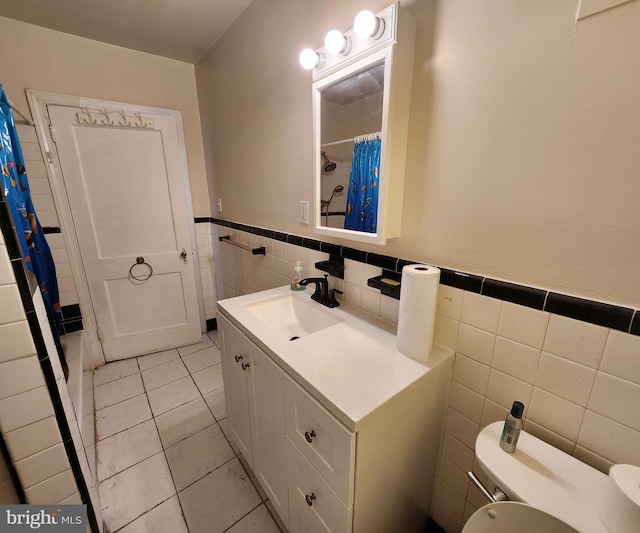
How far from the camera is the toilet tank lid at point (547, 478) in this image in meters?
0.60

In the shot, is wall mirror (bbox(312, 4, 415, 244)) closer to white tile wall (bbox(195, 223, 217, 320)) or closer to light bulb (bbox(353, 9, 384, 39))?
light bulb (bbox(353, 9, 384, 39))

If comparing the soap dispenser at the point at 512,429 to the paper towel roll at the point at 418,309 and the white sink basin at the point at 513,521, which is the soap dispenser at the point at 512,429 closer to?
the white sink basin at the point at 513,521

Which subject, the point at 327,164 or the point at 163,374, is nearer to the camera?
the point at 327,164

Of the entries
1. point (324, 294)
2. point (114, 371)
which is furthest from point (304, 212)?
point (114, 371)

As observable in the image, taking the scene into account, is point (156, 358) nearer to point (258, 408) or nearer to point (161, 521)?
point (161, 521)

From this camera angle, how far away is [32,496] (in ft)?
2.81

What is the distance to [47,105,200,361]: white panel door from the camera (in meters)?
2.01

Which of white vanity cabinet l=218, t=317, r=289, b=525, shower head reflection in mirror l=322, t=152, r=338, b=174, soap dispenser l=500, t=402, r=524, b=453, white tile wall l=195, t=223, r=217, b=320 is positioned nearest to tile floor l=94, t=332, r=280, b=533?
white vanity cabinet l=218, t=317, r=289, b=525

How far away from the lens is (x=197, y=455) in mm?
1519

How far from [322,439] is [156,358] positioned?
2.23 metres

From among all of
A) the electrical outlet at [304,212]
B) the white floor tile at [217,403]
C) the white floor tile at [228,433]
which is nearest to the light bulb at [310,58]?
the electrical outlet at [304,212]

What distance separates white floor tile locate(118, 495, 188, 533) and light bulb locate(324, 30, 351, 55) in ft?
6.59

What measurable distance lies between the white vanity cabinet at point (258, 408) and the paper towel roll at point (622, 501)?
2.61 ft

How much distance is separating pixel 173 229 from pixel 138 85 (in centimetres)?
112
